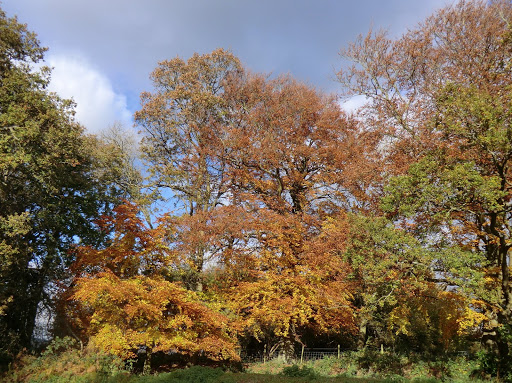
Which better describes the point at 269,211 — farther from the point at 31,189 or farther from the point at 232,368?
the point at 31,189

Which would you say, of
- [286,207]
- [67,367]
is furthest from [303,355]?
[67,367]

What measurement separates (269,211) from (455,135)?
29.2 feet

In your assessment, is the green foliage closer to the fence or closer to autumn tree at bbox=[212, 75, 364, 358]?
autumn tree at bbox=[212, 75, 364, 358]

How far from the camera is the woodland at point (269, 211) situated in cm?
1074

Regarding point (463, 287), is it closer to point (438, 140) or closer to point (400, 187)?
point (400, 187)

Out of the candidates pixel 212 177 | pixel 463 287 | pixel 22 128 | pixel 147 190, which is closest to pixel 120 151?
pixel 147 190

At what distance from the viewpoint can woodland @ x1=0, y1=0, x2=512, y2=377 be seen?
1074 cm

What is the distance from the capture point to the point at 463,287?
970cm

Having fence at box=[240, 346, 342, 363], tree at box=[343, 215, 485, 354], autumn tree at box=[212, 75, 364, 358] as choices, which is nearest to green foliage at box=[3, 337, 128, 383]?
autumn tree at box=[212, 75, 364, 358]

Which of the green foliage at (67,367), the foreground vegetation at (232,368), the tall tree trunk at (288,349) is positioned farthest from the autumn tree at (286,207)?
the green foliage at (67,367)

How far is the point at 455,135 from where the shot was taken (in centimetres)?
1092

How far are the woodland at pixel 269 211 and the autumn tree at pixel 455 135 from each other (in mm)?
79

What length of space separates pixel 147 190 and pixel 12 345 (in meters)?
9.36

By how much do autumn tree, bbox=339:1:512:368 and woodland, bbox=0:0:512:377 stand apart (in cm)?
8
